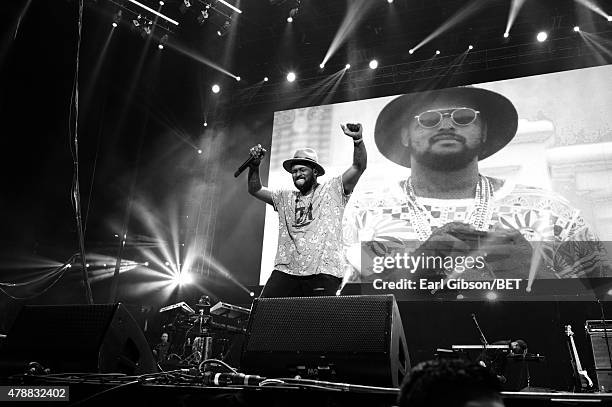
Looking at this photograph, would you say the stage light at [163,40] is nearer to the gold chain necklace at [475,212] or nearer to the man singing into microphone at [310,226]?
the gold chain necklace at [475,212]

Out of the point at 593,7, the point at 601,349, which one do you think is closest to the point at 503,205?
the point at 601,349

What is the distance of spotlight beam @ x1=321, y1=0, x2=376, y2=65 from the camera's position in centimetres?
718

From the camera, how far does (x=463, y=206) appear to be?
6.35m

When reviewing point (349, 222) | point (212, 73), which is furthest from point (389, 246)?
point (212, 73)

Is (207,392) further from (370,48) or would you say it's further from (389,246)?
(370,48)

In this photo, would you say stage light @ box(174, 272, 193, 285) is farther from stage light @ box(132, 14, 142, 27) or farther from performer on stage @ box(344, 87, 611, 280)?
stage light @ box(132, 14, 142, 27)

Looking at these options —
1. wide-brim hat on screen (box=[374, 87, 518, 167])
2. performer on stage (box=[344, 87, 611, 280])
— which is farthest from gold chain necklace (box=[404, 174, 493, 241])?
wide-brim hat on screen (box=[374, 87, 518, 167])

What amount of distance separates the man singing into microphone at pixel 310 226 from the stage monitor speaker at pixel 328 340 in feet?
3.98

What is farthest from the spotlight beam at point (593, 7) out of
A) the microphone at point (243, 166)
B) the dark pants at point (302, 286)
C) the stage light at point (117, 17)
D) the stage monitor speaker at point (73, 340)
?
the stage monitor speaker at point (73, 340)

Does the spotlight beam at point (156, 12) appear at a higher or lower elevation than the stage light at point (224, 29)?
lower

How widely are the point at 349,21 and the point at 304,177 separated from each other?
4.52 metres

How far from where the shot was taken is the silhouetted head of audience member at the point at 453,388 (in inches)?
36.3

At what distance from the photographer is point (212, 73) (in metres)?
8.67

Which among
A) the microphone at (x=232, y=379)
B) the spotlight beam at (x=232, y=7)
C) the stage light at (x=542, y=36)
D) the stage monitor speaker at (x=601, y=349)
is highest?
the spotlight beam at (x=232, y=7)
